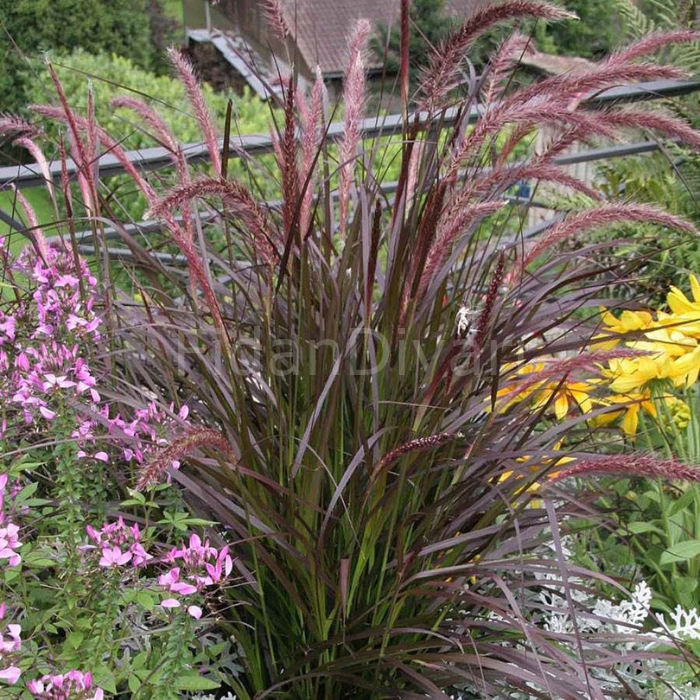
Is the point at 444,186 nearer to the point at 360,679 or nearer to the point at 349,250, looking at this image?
the point at 349,250

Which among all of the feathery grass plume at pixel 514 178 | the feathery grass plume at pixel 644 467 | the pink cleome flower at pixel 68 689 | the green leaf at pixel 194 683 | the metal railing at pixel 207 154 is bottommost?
the green leaf at pixel 194 683

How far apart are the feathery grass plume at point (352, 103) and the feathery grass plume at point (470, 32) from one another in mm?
185

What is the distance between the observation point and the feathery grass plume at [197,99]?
155 cm

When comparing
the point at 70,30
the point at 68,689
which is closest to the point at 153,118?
the point at 68,689

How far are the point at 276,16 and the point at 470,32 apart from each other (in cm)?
41

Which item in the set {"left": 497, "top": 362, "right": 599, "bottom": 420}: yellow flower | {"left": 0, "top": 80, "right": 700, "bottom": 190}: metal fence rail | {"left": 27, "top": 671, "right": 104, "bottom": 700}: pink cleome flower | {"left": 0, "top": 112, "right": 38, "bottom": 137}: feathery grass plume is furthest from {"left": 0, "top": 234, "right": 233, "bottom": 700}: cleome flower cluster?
{"left": 497, "top": 362, "right": 599, "bottom": 420}: yellow flower

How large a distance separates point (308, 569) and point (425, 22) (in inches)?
515

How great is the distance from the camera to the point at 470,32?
135 cm

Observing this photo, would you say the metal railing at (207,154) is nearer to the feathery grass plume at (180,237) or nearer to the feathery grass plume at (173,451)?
Answer: the feathery grass plume at (180,237)

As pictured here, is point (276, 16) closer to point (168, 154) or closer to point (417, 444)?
point (168, 154)

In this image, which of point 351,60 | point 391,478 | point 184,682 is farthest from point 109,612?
point 351,60

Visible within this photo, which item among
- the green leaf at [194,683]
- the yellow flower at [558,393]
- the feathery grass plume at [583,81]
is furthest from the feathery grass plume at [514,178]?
the green leaf at [194,683]

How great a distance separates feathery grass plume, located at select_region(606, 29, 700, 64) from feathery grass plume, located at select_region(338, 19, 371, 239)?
1.41 ft

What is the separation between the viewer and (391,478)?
156 cm
